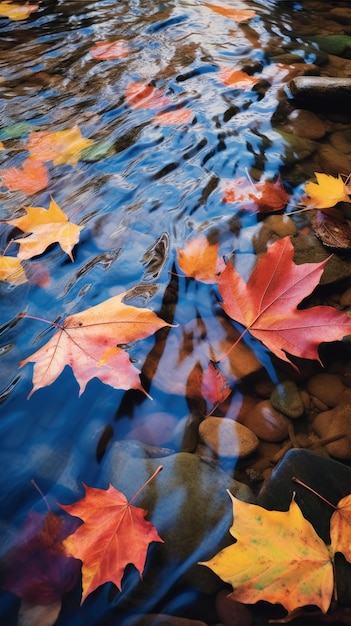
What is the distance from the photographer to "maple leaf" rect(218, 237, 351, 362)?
4.39 feet

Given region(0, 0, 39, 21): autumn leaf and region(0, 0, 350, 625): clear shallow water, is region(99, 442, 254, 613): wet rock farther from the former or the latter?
region(0, 0, 39, 21): autumn leaf

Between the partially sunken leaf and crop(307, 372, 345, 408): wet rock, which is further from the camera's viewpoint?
crop(307, 372, 345, 408): wet rock

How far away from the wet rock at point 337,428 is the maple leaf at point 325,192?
106cm

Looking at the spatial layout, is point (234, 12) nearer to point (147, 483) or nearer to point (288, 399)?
point (288, 399)

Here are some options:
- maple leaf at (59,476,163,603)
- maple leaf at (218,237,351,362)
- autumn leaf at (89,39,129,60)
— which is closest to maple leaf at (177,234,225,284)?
maple leaf at (218,237,351,362)

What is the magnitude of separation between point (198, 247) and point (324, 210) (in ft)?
2.18

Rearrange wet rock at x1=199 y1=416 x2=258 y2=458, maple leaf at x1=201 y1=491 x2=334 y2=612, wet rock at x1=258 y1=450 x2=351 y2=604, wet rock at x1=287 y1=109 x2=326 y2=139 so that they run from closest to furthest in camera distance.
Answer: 1. maple leaf at x1=201 y1=491 x2=334 y2=612
2. wet rock at x1=258 y1=450 x2=351 y2=604
3. wet rock at x1=199 y1=416 x2=258 y2=458
4. wet rock at x1=287 y1=109 x2=326 y2=139

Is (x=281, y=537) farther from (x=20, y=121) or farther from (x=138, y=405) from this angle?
(x=20, y=121)

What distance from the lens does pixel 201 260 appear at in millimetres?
1771

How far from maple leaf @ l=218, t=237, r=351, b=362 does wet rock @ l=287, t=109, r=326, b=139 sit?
53.2 inches

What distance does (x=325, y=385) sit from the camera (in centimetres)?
141

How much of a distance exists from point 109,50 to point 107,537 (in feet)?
11.5

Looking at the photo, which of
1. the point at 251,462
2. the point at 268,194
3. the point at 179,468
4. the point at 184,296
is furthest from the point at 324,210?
the point at 179,468

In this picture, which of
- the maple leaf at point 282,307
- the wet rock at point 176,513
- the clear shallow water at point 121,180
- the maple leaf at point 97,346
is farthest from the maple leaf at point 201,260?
the wet rock at point 176,513
